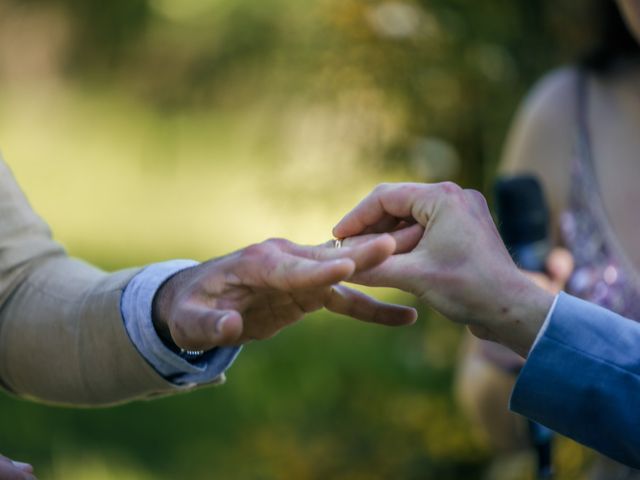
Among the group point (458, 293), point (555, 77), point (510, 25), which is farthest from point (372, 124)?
point (458, 293)

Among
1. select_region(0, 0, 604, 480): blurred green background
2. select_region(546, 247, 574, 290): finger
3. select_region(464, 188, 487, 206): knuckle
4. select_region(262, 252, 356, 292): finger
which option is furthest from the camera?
select_region(0, 0, 604, 480): blurred green background

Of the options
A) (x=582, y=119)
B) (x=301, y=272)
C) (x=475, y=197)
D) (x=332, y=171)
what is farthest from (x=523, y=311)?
(x=332, y=171)

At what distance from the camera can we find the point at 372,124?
2.91m

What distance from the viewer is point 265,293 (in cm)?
125

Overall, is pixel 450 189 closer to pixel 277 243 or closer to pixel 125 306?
pixel 277 243

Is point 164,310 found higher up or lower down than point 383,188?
lower down

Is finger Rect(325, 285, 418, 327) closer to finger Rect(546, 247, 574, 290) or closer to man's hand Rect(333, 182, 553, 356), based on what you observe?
man's hand Rect(333, 182, 553, 356)

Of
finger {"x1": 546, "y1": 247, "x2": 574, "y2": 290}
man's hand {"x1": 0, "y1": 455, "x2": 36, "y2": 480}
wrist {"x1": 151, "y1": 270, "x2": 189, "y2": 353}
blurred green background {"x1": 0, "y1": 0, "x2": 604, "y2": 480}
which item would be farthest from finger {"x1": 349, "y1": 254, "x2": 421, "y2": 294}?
blurred green background {"x1": 0, "y1": 0, "x2": 604, "y2": 480}

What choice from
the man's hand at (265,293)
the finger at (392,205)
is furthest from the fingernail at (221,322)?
the finger at (392,205)

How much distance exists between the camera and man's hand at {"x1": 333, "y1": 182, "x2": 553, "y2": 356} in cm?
119

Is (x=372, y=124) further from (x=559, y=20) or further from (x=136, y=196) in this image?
(x=136, y=196)

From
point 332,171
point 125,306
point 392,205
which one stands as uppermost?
point 392,205

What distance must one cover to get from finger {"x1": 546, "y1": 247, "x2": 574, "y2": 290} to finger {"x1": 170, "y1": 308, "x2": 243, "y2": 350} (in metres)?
0.85

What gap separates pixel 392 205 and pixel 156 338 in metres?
0.36
